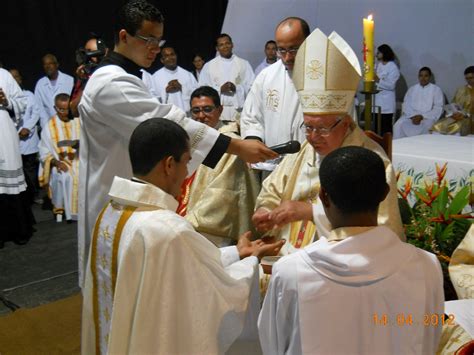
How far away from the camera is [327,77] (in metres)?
2.65

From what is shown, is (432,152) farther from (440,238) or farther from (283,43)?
(283,43)

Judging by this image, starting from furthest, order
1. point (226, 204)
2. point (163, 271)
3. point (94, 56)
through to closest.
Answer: point (94, 56) < point (226, 204) < point (163, 271)

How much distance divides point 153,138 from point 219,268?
1.62 feet

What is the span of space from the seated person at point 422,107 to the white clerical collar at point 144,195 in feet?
24.4

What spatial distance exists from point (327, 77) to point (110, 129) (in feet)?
3.42

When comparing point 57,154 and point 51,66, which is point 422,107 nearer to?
point 57,154

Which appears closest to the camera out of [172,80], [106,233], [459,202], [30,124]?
[106,233]

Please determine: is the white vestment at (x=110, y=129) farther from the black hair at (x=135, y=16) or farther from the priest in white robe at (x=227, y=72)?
the priest in white robe at (x=227, y=72)

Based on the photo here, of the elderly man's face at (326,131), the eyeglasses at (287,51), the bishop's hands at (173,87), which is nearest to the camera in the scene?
the elderly man's face at (326,131)

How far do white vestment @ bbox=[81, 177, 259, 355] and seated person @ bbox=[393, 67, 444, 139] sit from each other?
290 inches

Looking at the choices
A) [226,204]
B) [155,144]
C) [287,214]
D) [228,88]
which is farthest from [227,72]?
[155,144]

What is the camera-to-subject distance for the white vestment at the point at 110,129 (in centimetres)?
268

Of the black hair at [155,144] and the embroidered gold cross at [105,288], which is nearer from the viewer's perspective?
the black hair at [155,144]
